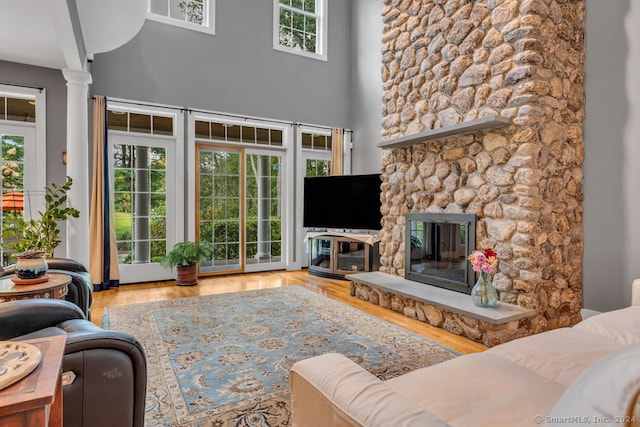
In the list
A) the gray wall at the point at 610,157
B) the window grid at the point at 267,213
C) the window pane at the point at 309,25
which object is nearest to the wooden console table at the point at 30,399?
the gray wall at the point at 610,157

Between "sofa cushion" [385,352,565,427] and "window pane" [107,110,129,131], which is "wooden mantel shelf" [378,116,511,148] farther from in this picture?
"window pane" [107,110,129,131]

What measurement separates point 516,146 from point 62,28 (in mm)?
3920

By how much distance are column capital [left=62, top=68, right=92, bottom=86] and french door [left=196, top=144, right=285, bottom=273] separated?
5.87 ft

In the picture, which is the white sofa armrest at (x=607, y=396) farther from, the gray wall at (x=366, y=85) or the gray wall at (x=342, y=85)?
the gray wall at (x=366, y=85)

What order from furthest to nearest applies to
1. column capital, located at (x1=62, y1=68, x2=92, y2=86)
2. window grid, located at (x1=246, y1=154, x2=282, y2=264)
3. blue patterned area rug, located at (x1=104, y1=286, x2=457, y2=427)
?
window grid, located at (x1=246, y1=154, x2=282, y2=264)
column capital, located at (x1=62, y1=68, x2=92, y2=86)
blue patterned area rug, located at (x1=104, y1=286, x2=457, y2=427)

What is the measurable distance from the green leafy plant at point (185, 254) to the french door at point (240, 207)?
53 centimetres

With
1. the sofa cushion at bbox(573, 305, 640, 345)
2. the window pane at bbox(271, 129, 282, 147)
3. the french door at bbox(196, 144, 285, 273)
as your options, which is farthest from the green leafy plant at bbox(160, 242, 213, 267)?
the sofa cushion at bbox(573, 305, 640, 345)

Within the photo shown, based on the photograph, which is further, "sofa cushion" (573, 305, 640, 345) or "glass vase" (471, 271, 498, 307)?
"glass vase" (471, 271, 498, 307)

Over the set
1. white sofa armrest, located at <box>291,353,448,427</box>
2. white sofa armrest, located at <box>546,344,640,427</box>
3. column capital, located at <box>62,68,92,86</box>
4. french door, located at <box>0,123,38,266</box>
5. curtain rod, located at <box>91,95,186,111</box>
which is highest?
curtain rod, located at <box>91,95,186,111</box>

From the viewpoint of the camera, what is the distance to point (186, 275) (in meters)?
5.00

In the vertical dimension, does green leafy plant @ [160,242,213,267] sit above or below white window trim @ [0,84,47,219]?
below

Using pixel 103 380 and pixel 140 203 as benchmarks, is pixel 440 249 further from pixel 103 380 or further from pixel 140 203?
pixel 140 203

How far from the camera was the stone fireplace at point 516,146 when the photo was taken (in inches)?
117

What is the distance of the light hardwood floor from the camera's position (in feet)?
10.5
